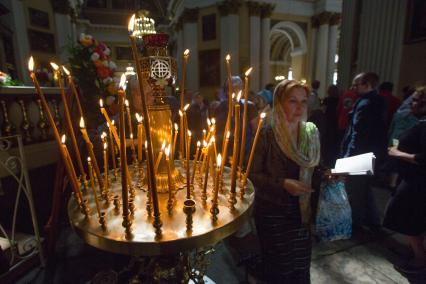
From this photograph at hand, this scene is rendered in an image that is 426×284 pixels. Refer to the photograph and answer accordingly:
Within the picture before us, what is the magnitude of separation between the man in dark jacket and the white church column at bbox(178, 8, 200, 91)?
11.9 meters

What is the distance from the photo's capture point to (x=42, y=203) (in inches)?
134

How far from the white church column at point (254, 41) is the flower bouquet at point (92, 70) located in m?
10.4

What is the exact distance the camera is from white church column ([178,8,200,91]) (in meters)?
14.4

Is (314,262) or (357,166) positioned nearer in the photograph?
(357,166)

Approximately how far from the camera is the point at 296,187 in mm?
1697

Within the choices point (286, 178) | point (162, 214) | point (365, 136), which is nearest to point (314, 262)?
point (286, 178)

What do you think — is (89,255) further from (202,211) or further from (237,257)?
(202,211)

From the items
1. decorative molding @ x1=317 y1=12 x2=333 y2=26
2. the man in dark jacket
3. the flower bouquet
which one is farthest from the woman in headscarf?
decorative molding @ x1=317 y1=12 x2=333 y2=26

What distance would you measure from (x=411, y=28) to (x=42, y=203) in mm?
8203

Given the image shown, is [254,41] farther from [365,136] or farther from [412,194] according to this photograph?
[412,194]

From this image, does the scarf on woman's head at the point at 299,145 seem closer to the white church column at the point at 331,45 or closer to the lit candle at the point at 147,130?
the lit candle at the point at 147,130

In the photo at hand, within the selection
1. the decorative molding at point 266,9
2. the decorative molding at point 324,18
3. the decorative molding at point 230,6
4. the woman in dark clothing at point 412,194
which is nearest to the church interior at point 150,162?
the woman in dark clothing at point 412,194

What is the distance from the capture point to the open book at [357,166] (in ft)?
5.36

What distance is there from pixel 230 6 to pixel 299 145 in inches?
509
